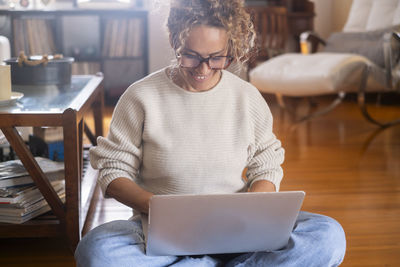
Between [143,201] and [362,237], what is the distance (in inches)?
34.1

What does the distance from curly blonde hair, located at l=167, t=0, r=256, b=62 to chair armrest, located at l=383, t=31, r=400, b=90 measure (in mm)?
2278

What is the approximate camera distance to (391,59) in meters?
3.22

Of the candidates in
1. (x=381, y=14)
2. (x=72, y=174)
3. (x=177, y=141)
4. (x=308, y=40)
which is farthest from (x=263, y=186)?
(x=381, y=14)

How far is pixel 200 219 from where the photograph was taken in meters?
0.97

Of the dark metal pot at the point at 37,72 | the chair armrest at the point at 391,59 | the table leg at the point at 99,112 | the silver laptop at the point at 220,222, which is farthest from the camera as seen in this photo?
the chair armrest at the point at 391,59

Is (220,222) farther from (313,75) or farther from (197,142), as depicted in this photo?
(313,75)

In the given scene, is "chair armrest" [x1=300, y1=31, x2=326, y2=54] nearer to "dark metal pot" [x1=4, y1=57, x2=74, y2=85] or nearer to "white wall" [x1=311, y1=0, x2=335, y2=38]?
"white wall" [x1=311, y1=0, x2=335, y2=38]

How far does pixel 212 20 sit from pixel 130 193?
1.23 feet

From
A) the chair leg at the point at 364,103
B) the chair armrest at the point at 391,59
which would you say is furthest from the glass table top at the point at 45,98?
the chair armrest at the point at 391,59

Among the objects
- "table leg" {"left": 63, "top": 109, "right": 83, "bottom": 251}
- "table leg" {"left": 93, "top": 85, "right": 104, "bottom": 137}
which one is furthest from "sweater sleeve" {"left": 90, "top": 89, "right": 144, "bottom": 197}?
"table leg" {"left": 93, "top": 85, "right": 104, "bottom": 137}

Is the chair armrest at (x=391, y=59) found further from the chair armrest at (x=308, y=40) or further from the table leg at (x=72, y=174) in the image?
the table leg at (x=72, y=174)

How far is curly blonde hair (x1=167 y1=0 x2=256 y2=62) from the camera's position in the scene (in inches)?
43.1

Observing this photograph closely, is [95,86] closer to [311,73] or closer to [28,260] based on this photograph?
[28,260]

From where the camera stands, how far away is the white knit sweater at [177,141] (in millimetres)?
1158
